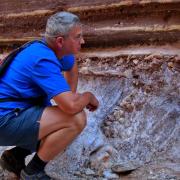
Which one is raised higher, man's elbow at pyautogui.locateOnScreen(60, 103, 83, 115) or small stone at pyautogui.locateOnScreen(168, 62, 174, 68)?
man's elbow at pyautogui.locateOnScreen(60, 103, 83, 115)

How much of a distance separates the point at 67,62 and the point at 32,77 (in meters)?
0.48

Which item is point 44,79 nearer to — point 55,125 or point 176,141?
point 55,125

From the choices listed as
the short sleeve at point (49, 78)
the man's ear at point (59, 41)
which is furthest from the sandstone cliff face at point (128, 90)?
the man's ear at point (59, 41)

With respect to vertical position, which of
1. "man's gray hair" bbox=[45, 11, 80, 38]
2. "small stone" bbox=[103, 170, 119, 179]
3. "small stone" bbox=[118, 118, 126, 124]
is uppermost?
"man's gray hair" bbox=[45, 11, 80, 38]

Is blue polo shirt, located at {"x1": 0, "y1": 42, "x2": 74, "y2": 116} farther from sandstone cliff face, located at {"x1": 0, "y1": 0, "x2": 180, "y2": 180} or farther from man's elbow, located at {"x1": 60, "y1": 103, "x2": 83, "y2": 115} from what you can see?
sandstone cliff face, located at {"x1": 0, "y1": 0, "x2": 180, "y2": 180}

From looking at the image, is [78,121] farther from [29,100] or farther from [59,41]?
[59,41]

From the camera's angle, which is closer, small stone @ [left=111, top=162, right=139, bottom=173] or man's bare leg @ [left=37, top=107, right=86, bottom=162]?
man's bare leg @ [left=37, top=107, right=86, bottom=162]

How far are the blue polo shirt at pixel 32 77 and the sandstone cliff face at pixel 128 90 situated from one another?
0.76 m

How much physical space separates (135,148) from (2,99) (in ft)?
3.94

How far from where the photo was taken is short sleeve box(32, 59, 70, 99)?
112 inches

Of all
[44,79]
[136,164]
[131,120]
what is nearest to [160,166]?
[136,164]

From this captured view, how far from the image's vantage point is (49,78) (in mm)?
2865

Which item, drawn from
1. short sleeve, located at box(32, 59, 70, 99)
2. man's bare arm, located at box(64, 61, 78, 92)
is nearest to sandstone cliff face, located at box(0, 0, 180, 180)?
man's bare arm, located at box(64, 61, 78, 92)

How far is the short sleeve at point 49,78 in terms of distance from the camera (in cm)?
285
